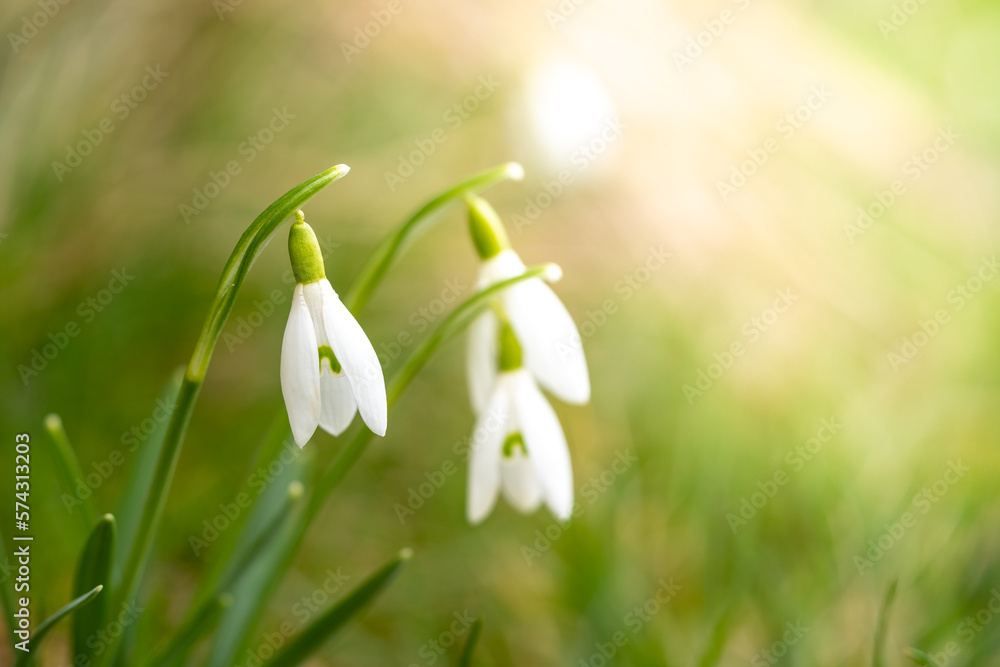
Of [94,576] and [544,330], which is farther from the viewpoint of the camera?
[544,330]

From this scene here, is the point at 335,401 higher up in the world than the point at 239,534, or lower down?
higher up

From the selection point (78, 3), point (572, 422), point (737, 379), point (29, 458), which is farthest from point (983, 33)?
point (29, 458)

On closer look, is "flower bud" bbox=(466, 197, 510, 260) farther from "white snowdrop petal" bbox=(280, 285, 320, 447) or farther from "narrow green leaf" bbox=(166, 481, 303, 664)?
"narrow green leaf" bbox=(166, 481, 303, 664)

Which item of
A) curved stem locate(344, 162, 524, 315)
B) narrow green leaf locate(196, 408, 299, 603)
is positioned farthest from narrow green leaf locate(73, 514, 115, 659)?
curved stem locate(344, 162, 524, 315)

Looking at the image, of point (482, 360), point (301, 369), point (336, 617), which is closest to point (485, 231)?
point (482, 360)

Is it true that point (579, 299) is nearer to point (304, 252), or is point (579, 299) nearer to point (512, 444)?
point (512, 444)

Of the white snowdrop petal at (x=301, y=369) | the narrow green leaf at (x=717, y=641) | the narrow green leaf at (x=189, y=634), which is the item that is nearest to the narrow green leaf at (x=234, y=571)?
the narrow green leaf at (x=189, y=634)

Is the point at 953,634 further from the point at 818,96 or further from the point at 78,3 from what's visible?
the point at 78,3

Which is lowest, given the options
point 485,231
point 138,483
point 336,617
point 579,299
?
point 138,483
